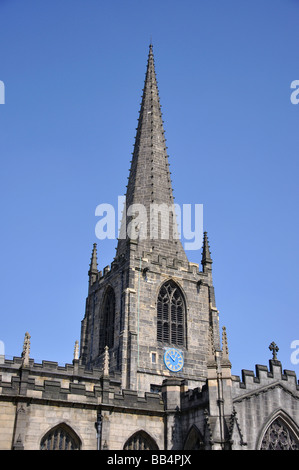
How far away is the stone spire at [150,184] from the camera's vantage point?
133ft

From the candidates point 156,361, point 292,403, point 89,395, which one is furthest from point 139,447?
point 156,361

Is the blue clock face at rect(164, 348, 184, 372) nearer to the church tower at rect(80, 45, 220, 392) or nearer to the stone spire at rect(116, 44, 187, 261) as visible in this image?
the church tower at rect(80, 45, 220, 392)

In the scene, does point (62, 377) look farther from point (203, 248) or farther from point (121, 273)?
point (203, 248)

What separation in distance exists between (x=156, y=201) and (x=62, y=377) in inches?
606

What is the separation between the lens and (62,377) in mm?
32062

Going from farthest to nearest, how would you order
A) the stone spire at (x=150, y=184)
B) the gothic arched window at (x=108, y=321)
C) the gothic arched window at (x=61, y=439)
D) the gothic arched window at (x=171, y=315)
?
the stone spire at (x=150, y=184) → the gothic arched window at (x=108, y=321) → the gothic arched window at (x=171, y=315) → the gothic arched window at (x=61, y=439)

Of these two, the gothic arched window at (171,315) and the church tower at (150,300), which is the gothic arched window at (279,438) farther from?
the gothic arched window at (171,315)

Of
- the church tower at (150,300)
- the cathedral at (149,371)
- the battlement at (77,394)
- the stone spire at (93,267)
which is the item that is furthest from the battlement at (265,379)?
the stone spire at (93,267)

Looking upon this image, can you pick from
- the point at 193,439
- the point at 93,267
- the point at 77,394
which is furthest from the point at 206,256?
the point at 77,394

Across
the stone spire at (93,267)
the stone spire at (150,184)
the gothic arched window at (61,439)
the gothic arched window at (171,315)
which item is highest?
the stone spire at (150,184)

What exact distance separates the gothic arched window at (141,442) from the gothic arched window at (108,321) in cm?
1098

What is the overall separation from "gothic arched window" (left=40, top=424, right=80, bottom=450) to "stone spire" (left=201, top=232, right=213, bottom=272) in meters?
18.6

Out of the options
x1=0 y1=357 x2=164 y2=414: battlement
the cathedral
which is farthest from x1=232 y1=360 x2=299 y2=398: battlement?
x1=0 y1=357 x2=164 y2=414: battlement

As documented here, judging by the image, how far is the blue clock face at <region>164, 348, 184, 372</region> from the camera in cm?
3528
